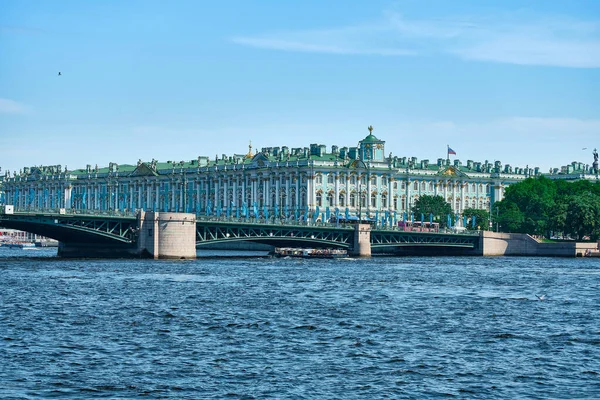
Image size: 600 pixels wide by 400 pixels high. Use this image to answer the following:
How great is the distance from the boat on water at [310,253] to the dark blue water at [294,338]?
44389 millimetres

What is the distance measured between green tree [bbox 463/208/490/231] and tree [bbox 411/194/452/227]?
3643 mm

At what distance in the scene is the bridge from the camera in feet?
299

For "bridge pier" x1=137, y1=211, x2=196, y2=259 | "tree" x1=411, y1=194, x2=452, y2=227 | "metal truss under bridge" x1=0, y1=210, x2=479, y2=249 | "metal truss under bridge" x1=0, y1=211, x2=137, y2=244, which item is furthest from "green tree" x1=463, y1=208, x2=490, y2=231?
"metal truss under bridge" x1=0, y1=211, x2=137, y2=244

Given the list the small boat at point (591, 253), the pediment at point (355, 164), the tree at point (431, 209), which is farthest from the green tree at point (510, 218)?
the small boat at point (591, 253)

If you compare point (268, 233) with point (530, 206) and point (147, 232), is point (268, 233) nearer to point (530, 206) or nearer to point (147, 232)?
point (147, 232)

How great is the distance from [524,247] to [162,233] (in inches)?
2128

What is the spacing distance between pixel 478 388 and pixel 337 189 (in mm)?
131238

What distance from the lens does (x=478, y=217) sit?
168750 mm

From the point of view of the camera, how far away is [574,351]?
3866cm

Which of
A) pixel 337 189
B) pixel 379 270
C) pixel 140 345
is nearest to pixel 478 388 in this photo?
pixel 140 345

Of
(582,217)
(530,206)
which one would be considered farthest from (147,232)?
(530,206)

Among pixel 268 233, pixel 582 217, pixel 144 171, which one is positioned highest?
pixel 144 171

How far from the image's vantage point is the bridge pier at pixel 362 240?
116 meters

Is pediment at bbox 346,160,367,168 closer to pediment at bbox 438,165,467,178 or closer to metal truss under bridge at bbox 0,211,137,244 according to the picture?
pediment at bbox 438,165,467,178
